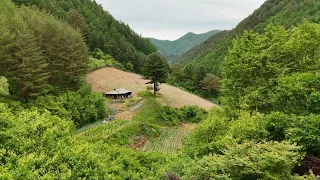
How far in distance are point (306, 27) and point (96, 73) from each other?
29.4 meters

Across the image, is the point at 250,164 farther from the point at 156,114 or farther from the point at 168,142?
the point at 156,114

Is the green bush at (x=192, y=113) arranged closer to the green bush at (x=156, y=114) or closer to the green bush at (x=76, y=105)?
the green bush at (x=156, y=114)

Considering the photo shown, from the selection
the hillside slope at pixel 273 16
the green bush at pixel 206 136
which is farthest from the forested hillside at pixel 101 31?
the green bush at pixel 206 136

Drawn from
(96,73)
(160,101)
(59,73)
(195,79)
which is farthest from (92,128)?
(195,79)

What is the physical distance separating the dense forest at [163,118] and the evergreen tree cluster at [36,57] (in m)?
0.08

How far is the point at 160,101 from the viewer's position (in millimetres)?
31766

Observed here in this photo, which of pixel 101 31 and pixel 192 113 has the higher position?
pixel 101 31

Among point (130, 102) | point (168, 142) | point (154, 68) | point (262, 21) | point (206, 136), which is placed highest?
point (262, 21)

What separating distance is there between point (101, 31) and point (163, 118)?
3454 centimetres

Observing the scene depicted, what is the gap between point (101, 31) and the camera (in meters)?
56.3

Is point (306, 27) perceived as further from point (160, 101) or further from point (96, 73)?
point (96, 73)

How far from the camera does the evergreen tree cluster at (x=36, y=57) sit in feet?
65.8

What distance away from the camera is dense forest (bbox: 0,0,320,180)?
7930mm

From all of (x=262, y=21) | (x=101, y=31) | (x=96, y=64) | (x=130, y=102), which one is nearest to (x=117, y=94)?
(x=130, y=102)
